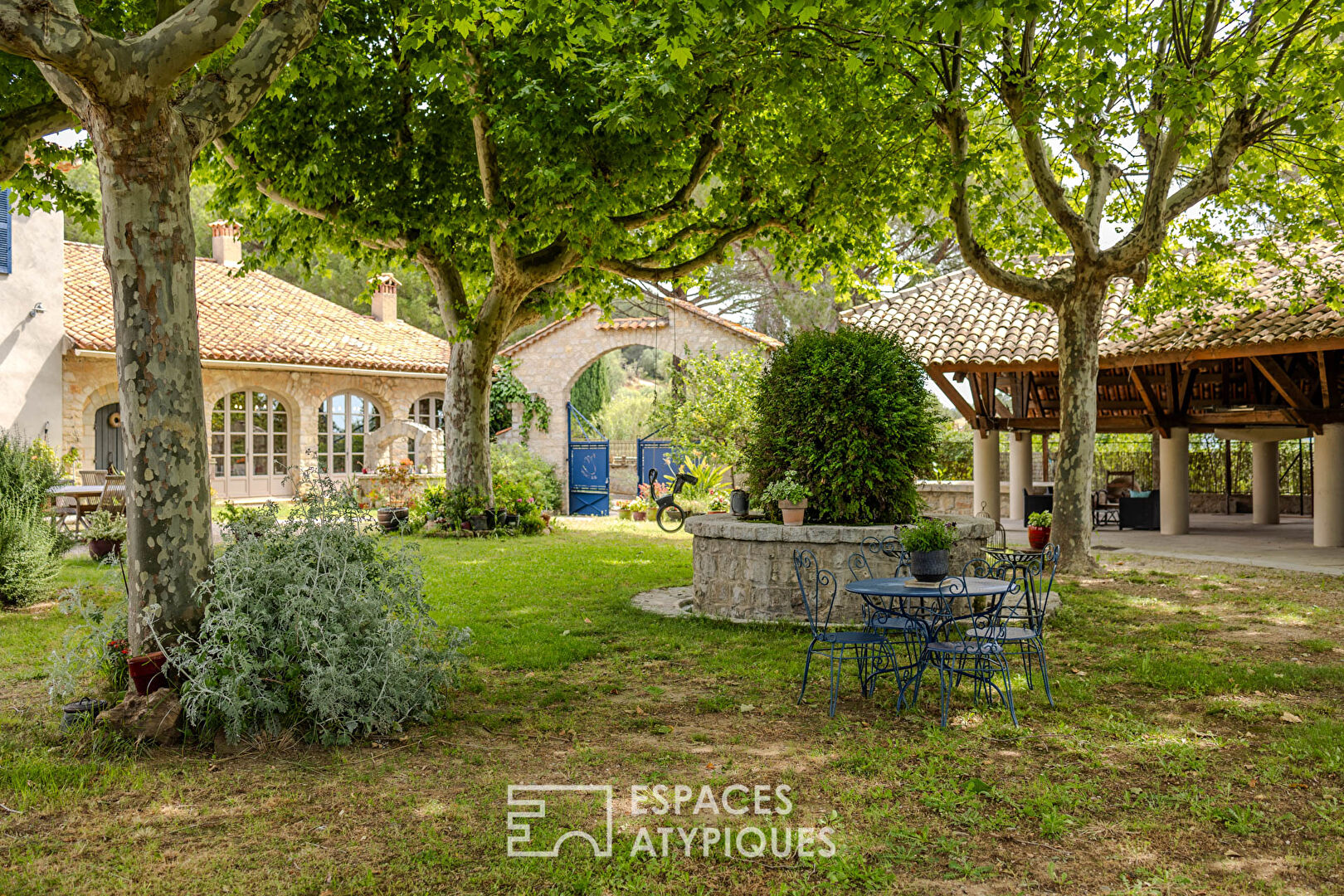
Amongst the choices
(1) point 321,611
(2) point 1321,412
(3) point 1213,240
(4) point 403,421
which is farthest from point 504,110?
(4) point 403,421

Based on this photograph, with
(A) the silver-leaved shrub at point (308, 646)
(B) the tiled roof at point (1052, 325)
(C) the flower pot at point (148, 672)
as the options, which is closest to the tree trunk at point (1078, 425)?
(B) the tiled roof at point (1052, 325)

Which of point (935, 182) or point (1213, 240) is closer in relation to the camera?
point (935, 182)

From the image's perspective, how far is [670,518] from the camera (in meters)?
15.8

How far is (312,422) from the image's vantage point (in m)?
19.8

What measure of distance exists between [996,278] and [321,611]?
836 cm

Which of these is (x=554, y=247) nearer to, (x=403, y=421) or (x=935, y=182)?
(x=935, y=182)

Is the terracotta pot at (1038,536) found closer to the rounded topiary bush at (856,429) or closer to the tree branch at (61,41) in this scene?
the rounded topiary bush at (856,429)

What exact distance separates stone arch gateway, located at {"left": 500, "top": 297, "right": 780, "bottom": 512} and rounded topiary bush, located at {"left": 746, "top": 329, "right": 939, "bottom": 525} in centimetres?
1224

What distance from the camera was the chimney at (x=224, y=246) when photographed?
21891 mm

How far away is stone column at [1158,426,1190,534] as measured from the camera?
47.9 ft

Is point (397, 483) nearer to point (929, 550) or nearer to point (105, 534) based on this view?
point (105, 534)

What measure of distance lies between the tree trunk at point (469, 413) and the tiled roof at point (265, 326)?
6.30 m

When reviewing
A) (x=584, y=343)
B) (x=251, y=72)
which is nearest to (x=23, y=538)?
(x=251, y=72)

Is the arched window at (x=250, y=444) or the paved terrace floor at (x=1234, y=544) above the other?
the arched window at (x=250, y=444)
